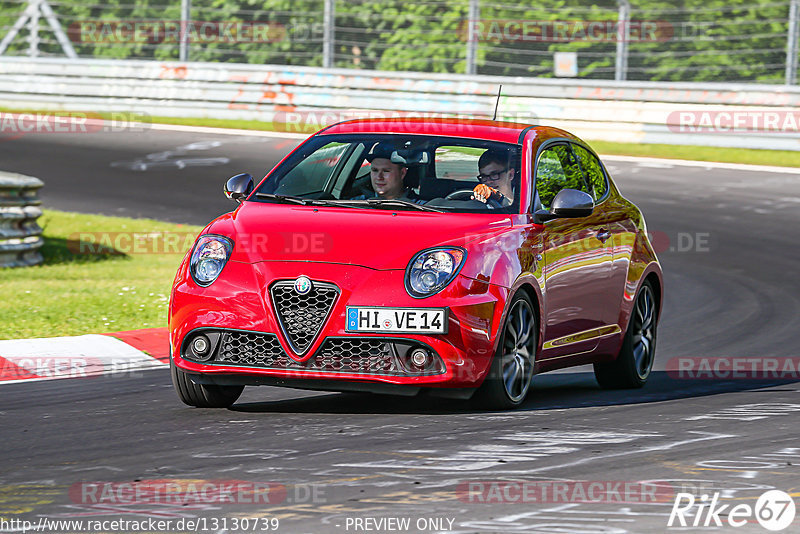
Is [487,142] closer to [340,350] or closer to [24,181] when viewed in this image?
[340,350]

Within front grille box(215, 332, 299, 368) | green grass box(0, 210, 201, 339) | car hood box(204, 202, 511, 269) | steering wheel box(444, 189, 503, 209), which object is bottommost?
green grass box(0, 210, 201, 339)

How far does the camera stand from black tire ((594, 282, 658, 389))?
32.1 ft

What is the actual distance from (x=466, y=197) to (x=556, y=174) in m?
0.91

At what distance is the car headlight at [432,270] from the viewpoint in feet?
25.3

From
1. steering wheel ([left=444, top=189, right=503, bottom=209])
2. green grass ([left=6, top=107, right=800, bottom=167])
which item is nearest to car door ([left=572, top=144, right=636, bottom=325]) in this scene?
steering wheel ([left=444, top=189, right=503, bottom=209])

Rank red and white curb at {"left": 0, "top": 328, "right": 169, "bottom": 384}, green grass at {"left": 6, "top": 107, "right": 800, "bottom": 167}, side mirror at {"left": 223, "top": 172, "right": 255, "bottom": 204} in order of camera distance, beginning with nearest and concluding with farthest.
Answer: side mirror at {"left": 223, "top": 172, "right": 255, "bottom": 204} → red and white curb at {"left": 0, "top": 328, "right": 169, "bottom": 384} → green grass at {"left": 6, "top": 107, "right": 800, "bottom": 167}

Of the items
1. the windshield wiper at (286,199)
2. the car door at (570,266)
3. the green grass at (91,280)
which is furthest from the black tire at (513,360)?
the green grass at (91,280)

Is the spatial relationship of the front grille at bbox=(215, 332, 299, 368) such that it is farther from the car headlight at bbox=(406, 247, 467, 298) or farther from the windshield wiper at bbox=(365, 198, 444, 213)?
the windshield wiper at bbox=(365, 198, 444, 213)

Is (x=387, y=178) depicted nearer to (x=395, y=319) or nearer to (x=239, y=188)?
(x=239, y=188)

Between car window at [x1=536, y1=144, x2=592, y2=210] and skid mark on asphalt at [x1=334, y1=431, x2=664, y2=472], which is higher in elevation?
car window at [x1=536, y1=144, x2=592, y2=210]

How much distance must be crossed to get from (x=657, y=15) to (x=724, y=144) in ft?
10.0

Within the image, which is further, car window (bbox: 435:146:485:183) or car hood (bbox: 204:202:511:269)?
car window (bbox: 435:146:485:183)

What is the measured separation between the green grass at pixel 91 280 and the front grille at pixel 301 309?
3.60 metres

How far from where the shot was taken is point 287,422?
7.82 m
